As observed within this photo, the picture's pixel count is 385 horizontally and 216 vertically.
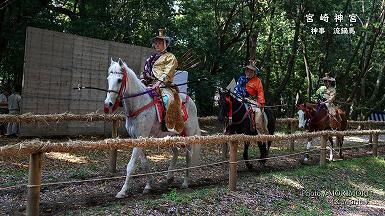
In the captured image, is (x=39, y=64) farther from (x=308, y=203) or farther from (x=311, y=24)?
(x=311, y=24)

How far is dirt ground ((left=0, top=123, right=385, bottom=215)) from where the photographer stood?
19.1ft

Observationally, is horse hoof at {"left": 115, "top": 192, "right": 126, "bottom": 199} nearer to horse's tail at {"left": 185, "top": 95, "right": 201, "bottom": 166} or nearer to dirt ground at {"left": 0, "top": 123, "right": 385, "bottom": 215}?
dirt ground at {"left": 0, "top": 123, "right": 385, "bottom": 215}

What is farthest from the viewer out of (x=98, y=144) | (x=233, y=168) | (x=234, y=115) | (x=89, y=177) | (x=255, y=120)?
(x=255, y=120)

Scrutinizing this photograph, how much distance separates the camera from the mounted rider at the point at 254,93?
31.3ft

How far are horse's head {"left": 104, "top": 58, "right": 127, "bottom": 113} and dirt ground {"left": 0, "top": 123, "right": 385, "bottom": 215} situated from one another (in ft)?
4.79

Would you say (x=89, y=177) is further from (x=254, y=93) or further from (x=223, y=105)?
(x=254, y=93)

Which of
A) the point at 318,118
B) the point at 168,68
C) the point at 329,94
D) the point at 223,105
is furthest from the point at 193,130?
the point at 329,94

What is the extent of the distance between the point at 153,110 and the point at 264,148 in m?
4.06

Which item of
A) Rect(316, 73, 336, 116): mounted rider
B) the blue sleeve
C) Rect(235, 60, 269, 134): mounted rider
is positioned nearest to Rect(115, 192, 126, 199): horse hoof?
Rect(235, 60, 269, 134): mounted rider

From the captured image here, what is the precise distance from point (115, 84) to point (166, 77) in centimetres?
128

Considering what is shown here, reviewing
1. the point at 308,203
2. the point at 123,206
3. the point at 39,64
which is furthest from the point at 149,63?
the point at 39,64

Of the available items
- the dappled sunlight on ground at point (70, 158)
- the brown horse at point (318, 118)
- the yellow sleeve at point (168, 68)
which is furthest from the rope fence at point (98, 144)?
the brown horse at point (318, 118)

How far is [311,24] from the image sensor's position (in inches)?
731

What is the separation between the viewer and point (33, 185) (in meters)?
4.56
